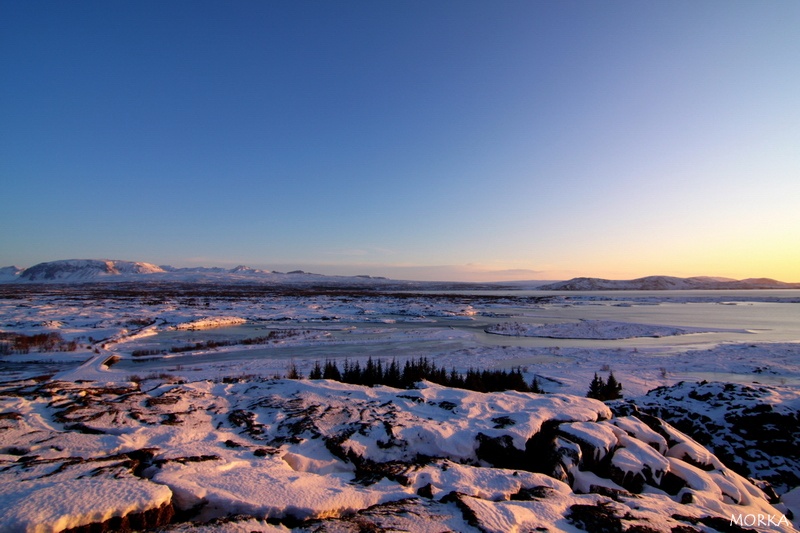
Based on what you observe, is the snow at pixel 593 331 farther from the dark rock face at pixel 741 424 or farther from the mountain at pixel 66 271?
the mountain at pixel 66 271

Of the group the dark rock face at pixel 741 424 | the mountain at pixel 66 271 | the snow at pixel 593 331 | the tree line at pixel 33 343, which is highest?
the mountain at pixel 66 271

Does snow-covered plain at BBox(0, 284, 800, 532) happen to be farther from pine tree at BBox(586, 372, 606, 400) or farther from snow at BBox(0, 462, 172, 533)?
pine tree at BBox(586, 372, 606, 400)

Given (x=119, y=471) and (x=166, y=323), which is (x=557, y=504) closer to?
(x=119, y=471)

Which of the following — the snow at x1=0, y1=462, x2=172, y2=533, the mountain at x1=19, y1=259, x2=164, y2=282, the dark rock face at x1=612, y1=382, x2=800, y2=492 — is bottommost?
the dark rock face at x1=612, y1=382, x2=800, y2=492

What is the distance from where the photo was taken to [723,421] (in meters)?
8.34

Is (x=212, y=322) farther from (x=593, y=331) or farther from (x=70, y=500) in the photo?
(x=70, y=500)

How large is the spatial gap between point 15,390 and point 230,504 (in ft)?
21.2

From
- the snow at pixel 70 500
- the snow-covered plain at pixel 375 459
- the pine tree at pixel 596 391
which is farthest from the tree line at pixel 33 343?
the pine tree at pixel 596 391

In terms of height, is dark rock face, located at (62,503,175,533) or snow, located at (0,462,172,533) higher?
snow, located at (0,462,172,533)

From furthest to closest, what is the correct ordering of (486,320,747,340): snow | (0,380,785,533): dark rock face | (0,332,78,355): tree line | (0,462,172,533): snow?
(486,320,747,340): snow, (0,332,78,355): tree line, (0,380,785,533): dark rock face, (0,462,172,533): snow

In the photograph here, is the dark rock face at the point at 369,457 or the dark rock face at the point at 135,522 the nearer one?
the dark rock face at the point at 135,522

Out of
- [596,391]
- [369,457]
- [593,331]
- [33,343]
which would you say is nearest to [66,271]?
[33,343]

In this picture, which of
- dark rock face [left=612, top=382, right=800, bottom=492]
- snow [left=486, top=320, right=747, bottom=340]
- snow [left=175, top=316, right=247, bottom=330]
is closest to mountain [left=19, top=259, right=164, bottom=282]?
snow [left=175, top=316, right=247, bottom=330]

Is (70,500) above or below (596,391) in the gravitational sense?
above
